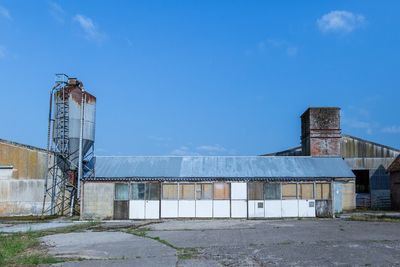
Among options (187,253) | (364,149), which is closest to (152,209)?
(187,253)

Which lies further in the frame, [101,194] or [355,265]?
[101,194]

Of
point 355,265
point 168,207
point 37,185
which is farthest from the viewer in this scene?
point 37,185

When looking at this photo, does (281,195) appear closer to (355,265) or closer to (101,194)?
(101,194)

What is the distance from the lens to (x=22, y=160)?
34.3 m

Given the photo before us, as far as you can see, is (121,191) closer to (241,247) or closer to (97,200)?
(97,200)

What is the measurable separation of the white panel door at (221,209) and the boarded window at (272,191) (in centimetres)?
258

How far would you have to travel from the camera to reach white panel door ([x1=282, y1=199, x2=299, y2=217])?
103 feet

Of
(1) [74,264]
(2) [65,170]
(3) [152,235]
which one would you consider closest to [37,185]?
(2) [65,170]

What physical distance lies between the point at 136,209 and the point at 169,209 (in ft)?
7.11

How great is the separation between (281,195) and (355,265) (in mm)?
19553

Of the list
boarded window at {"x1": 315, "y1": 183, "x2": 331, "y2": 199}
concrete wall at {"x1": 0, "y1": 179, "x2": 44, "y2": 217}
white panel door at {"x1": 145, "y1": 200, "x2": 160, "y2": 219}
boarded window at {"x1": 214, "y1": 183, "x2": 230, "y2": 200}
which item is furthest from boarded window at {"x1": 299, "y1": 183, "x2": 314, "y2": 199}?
concrete wall at {"x1": 0, "y1": 179, "x2": 44, "y2": 217}

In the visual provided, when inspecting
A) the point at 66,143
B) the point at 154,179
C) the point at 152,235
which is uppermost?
the point at 66,143

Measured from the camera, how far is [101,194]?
104ft

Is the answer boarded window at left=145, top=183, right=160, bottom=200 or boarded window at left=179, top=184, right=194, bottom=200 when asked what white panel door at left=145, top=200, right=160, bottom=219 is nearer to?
boarded window at left=145, top=183, right=160, bottom=200
